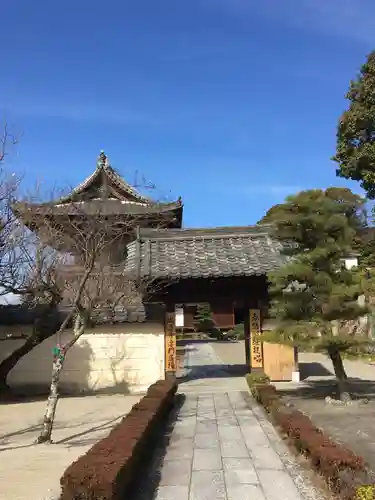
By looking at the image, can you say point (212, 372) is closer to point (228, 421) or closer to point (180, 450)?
point (228, 421)

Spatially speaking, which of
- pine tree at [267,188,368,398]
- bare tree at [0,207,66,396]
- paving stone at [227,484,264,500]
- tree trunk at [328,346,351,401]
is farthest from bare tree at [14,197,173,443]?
tree trunk at [328,346,351,401]

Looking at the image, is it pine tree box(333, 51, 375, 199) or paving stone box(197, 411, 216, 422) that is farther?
pine tree box(333, 51, 375, 199)

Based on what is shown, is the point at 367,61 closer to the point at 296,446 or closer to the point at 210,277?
the point at 210,277

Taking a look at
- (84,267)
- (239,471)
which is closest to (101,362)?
(84,267)

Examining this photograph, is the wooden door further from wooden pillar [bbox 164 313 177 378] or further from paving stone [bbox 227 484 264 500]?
paving stone [bbox 227 484 264 500]

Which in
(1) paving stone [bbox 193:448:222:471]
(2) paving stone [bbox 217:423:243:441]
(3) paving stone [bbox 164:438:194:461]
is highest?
(1) paving stone [bbox 193:448:222:471]

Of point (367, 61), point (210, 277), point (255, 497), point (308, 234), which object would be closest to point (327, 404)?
point (308, 234)

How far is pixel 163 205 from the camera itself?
24188 millimetres

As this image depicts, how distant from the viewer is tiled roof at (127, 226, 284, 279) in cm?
1708

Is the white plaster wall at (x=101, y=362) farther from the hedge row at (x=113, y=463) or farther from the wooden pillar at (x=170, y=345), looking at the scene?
the hedge row at (x=113, y=463)

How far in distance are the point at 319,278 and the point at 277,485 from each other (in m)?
6.86

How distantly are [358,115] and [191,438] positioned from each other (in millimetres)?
19953

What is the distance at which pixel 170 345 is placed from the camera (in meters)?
16.9

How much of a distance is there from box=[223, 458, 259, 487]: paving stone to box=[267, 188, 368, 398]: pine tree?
5.23m
